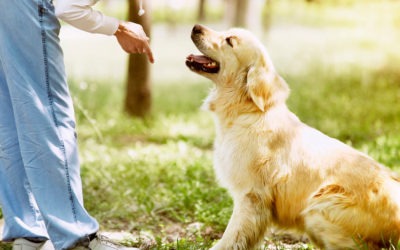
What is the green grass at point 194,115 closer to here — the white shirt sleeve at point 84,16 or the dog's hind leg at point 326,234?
the dog's hind leg at point 326,234

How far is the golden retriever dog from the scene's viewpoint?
3629 mm

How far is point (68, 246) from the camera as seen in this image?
332 centimetres

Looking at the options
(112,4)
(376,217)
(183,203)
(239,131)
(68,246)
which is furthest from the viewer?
(112,4)

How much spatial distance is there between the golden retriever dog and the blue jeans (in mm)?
991

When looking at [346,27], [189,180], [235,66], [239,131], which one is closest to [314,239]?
[239,131]

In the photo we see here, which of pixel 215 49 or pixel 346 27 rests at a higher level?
pixel 215 49

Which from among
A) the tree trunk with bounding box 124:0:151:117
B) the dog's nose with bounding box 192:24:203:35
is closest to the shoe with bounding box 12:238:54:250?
the dog's nose with bounding box 192:24:203:35

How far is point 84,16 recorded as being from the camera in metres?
3.20

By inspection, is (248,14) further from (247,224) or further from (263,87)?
(247,224)

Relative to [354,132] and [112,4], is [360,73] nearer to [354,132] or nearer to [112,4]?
[354,132]

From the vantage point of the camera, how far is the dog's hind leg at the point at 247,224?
3.79 m

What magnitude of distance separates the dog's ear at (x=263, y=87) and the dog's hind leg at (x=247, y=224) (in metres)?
0.58

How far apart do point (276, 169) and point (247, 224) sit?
0.38 meters

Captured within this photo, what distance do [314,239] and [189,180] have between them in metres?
2.28
